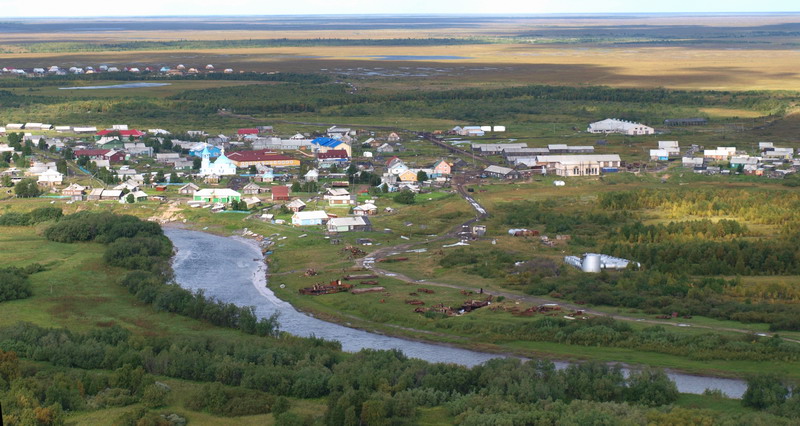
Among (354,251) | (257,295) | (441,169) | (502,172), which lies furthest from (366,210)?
(502,172)

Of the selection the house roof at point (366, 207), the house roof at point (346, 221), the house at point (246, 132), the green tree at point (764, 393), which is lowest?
the house at point (246, 132)


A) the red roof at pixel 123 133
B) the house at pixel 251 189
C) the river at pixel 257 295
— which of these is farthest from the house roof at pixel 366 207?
the red roof at pixel 123 133

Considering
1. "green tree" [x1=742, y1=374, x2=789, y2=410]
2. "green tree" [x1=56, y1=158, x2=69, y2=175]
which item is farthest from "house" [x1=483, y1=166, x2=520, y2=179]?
"green tree" [x1=742, y1=374, x2=789, y2=410]

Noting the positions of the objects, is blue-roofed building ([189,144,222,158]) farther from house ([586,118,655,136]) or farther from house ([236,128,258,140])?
house ([586,118,655,136])

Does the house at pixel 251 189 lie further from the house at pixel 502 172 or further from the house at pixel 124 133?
the house at pixel 124 133

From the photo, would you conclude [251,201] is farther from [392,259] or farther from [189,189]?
[392,259]

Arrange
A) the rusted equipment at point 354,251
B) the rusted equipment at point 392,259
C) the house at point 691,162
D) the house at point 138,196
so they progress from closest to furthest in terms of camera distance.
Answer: the rusted equipment at point 392,259 → the rusted equipment at point 354,251 → the house at point 138,196 → the house at point 691,162

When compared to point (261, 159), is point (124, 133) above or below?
below
